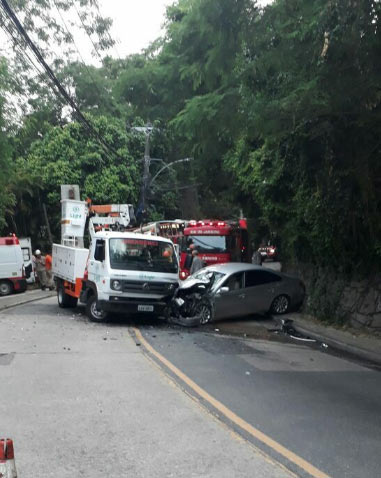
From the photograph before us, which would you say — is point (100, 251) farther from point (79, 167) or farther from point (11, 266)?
point (79, 167)

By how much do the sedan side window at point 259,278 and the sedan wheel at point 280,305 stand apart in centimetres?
52

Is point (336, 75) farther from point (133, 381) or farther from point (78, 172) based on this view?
point (78, 172)

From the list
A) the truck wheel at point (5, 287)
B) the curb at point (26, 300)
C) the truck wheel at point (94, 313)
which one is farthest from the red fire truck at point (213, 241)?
the truck wheel at point (94, 313)

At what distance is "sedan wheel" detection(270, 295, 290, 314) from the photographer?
16.5 meters

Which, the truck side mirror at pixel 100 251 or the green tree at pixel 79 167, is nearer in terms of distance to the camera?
the truck side mirror at pixel 100 251

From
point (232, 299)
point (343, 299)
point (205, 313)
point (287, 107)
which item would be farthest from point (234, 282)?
point (287, 107)

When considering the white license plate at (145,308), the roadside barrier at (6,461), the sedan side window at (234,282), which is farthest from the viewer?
the sedan side window at (234,282)

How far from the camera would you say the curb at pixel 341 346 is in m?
11.4

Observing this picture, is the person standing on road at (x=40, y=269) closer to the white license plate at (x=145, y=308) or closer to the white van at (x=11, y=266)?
the white van at (x=11, y=266)

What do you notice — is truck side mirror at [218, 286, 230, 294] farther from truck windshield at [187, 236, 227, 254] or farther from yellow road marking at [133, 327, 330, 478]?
truck windshield at [187, 236, 227, 254]

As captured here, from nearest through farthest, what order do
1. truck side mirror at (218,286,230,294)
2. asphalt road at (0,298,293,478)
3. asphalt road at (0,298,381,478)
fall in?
asphalt road at (0,298,293,478)
asphalt road at (0,298,381,478)
truck side mirror at (218,286,230,294)

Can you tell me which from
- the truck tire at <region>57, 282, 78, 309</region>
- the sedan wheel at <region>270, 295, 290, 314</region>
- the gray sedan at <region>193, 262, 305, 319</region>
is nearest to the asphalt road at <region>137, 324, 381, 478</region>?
the gray sedan at <region>193, 262, 305, 319</region>

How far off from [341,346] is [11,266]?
16.0m

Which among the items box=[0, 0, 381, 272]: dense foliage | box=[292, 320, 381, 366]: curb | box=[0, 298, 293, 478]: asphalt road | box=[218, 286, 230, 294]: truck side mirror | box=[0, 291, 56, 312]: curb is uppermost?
box=[0, 0, 381, 272]: dense foliage
